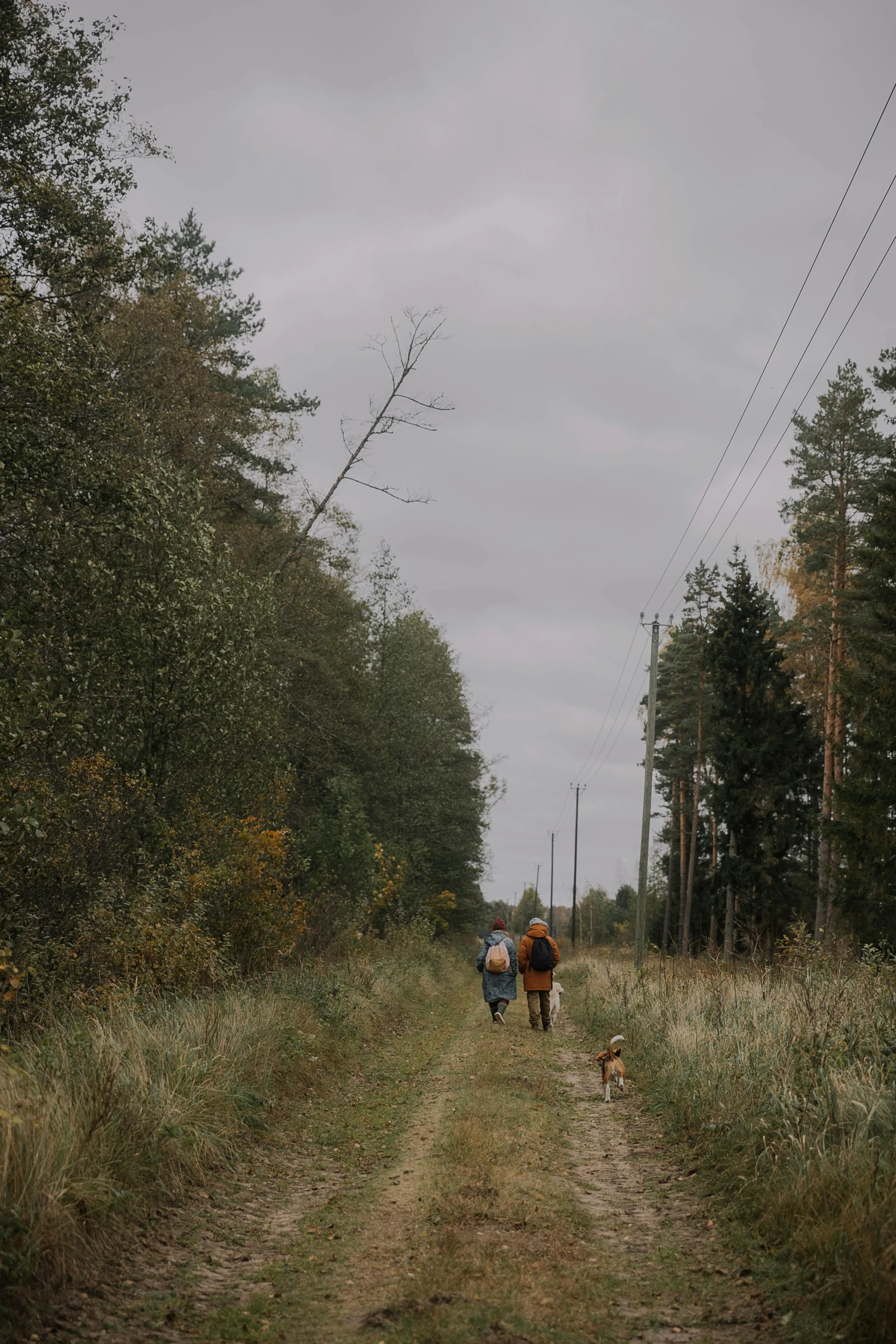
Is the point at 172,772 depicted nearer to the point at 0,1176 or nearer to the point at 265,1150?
the point at 265,1150

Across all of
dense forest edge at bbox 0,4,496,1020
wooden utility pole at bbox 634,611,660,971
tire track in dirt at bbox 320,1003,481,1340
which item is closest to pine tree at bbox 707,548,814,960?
wooden utility pole at bbox 634,611,660,971

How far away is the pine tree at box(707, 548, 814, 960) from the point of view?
30766 millimetres

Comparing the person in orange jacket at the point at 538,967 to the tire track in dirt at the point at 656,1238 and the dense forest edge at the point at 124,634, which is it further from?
the tire track in dirt at the point at 656,1238

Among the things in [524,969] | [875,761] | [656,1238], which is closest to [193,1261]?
[656,1238]

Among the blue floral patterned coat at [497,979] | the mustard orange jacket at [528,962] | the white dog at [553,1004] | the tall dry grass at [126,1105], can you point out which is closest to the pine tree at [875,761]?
the white dog at [553,1004]

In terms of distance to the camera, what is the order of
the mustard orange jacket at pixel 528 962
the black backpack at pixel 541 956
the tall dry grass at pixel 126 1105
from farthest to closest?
the mustard orange jacket at pixel 528 962 → the black backpack at pixel 541 956 → the tall dry grass at pixel 126 1105

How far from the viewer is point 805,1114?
6.40 meters

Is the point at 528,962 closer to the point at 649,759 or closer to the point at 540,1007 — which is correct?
the point at 540,1007

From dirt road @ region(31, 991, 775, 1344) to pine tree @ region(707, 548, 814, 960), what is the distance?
23057 millimetres

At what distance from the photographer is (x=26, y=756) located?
33.6 ft

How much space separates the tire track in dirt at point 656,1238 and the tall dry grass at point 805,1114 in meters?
0.24

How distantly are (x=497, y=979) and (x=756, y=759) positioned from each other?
Answer: 1779 cm

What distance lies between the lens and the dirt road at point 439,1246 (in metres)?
4.34

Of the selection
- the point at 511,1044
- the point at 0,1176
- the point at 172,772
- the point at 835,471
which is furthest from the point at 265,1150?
the point at 835,471
